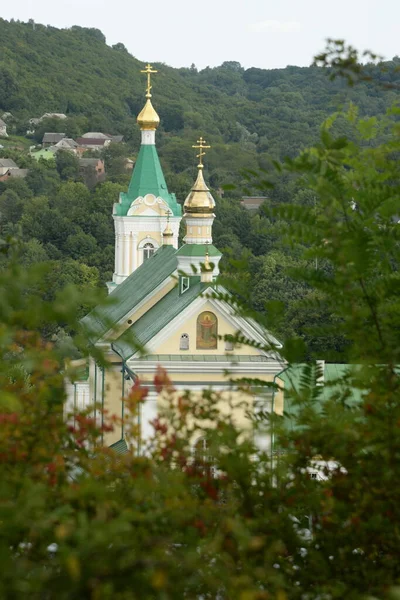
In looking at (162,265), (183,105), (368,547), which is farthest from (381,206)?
(183,105)

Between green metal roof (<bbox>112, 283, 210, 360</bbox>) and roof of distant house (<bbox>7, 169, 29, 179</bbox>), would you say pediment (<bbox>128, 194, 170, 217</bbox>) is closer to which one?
green metal roof (<bbox>112, 283, 210, 360</bbox>)

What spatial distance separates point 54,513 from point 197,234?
1811 cm

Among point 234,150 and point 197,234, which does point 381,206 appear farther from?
point 234,150

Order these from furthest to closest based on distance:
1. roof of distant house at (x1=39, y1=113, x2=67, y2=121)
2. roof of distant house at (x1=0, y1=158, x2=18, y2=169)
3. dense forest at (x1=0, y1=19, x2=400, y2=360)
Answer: roof of distant house at (x1=39, y1=113, x2=67, y2=121) < roof of distant house at (x1=0, y1=158, x2=18, y2=169) < dense forest at (x1=0, y1=19, x2=400, y2=360)

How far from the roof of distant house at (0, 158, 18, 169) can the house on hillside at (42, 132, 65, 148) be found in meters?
13.6

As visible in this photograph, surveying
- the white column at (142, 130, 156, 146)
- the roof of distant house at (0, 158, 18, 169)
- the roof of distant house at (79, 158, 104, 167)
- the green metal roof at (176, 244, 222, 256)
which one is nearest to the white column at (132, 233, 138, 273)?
the white column at (142, 130, 156, 146)

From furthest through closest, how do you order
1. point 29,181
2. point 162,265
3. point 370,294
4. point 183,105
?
1. point 183,105
2. point 29,181
3. point 162,265
4. point 370,294

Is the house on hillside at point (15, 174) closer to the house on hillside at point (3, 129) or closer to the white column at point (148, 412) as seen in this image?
the house on hillside at point (3, 129)

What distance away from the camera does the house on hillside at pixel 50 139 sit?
369ft

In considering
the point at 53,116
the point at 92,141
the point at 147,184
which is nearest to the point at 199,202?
the point at 147,184

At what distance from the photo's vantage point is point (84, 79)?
128 metres

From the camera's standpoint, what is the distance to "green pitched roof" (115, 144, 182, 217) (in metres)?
31.5

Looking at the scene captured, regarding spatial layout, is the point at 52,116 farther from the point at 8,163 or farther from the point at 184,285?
the point at 184,285

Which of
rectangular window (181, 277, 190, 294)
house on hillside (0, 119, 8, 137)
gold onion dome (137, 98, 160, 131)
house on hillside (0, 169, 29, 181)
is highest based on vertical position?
house on hillside (0, 119, 8, 137)
